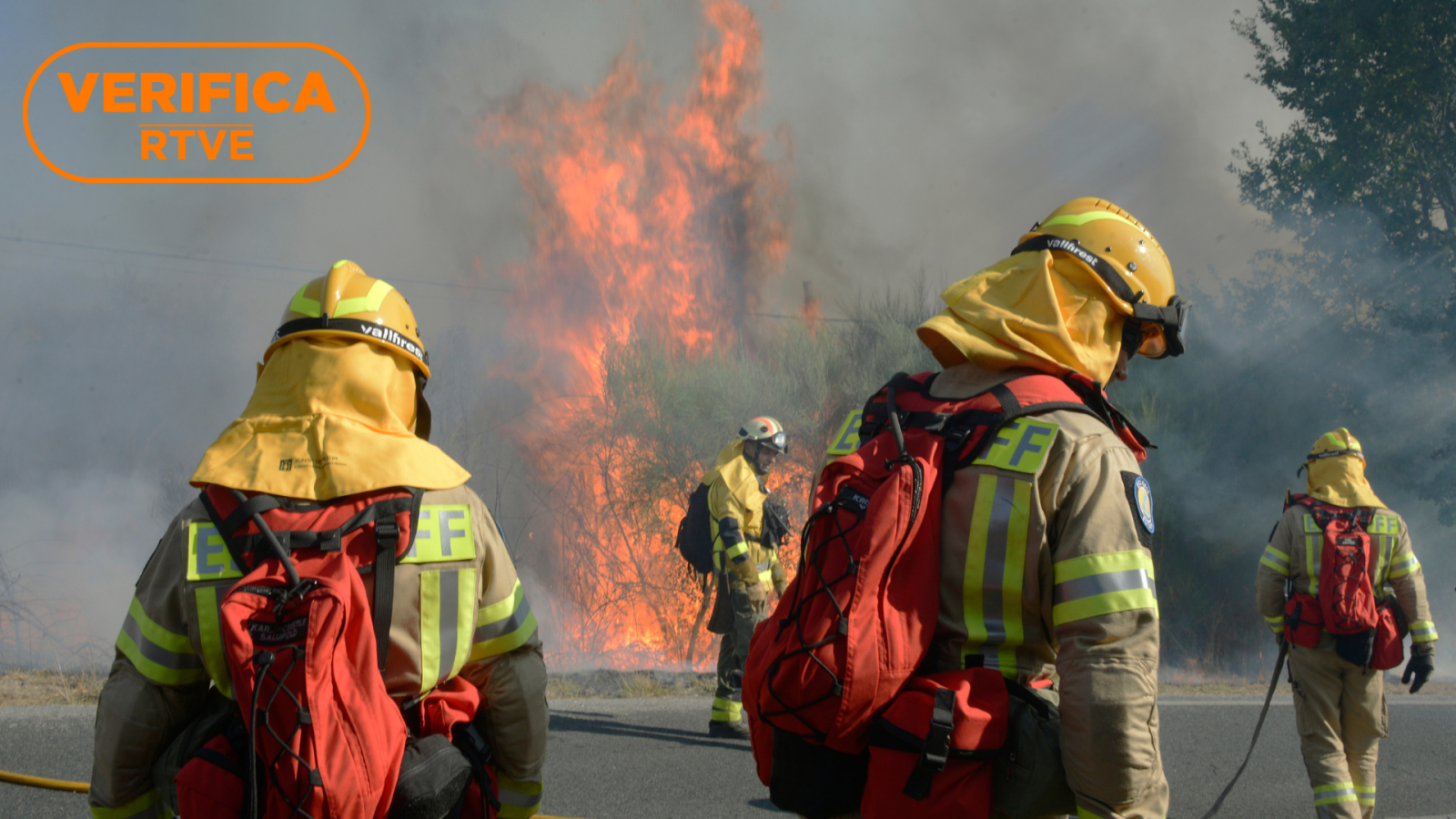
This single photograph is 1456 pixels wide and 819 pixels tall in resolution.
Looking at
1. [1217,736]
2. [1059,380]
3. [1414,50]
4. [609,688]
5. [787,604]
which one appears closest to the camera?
[787,604]

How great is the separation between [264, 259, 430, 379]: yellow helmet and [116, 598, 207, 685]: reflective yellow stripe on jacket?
0.61 meters

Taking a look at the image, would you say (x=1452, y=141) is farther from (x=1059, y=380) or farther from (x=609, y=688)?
(x=1059, y=380)

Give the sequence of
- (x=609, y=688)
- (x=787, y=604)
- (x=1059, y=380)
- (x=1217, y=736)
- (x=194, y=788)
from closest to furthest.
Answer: (x=194, y=788), (x=787, y=604), (x=1059, y=380), (x=1217, y=736), (x=609, y=688)

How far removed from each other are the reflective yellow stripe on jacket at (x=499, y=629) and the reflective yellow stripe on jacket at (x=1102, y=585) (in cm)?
112

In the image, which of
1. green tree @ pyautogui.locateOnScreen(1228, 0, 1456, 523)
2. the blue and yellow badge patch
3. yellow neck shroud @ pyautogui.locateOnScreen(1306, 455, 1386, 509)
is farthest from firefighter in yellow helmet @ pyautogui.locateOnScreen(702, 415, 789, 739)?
green tree @ pyautogui.locateOnScreen(1228, 0, 1456, 523)

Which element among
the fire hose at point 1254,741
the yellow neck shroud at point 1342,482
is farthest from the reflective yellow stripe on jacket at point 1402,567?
the fire hose at point 1254,741

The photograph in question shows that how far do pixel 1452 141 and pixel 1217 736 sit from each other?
13.3m

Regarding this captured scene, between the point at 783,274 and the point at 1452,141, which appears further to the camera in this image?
the point at 783,274

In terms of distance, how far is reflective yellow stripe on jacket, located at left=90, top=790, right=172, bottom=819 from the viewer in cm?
178

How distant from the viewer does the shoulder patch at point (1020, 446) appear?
1.65 meters

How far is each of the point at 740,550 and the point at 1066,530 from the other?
4712 mm

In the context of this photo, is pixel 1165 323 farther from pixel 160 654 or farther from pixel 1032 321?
pixel 160 654

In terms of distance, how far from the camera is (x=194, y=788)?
1.61 meters

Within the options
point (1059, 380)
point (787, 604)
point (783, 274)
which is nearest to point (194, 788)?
point (787, 604)
